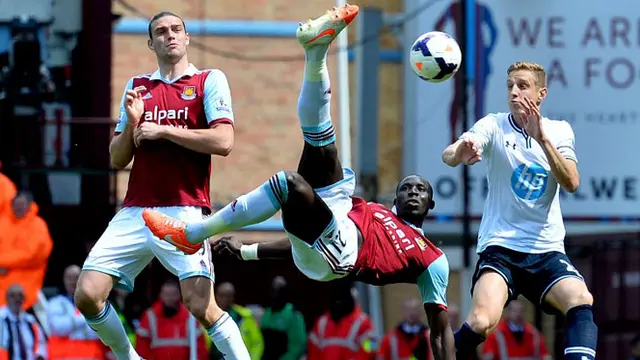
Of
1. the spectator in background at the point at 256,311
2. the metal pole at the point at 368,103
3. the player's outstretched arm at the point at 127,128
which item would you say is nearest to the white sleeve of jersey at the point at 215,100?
the player's outstretched arm at the point at 127,128

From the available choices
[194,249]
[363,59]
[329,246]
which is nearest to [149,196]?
[194,249]

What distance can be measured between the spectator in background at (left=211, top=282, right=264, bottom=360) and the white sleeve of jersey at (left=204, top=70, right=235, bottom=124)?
594 cm

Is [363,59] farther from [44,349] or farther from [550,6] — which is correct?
[44,349]

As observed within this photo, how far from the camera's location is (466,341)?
990 centimetres

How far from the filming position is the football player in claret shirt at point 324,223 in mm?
9078

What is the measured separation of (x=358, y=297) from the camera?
61.0 feet

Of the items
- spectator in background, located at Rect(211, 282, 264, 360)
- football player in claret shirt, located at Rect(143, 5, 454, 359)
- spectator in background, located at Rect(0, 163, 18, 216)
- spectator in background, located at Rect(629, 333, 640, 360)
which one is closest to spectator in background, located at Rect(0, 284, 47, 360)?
spectator in background, located at Rect(0, 163, 18, 216)

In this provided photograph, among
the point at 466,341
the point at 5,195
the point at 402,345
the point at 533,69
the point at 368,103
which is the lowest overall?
the point at 402,345

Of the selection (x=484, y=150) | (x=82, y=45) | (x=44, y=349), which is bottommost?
(x=44, y=349)

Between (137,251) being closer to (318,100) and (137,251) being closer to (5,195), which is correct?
(318,100)

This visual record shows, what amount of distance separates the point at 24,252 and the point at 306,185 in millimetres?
7288

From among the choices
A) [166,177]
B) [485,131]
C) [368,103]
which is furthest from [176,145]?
[368,103]

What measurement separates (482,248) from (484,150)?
2.04 ft

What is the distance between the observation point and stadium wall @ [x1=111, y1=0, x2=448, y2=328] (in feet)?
68.5
